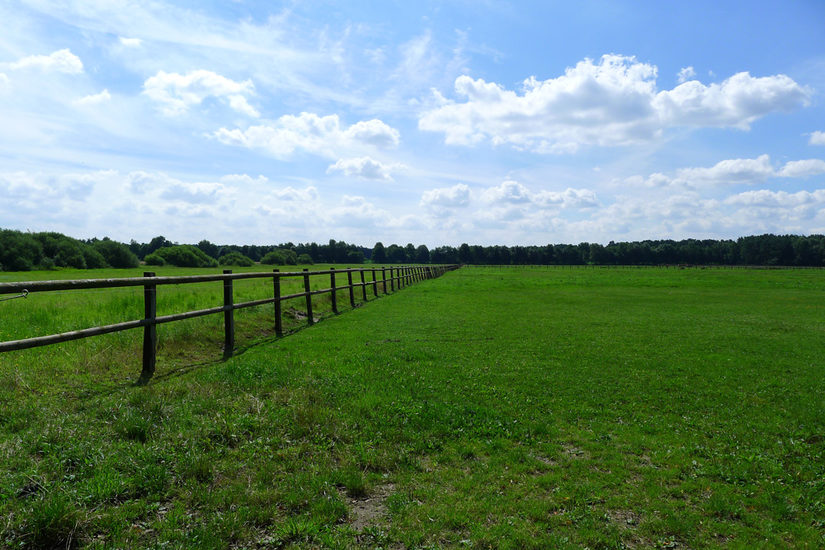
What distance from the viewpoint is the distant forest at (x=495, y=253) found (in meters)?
101

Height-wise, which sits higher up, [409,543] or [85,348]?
[85,348]

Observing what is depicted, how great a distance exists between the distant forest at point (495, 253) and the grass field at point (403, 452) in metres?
87.5

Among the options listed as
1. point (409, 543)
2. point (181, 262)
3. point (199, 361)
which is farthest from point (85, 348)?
point (181, 262)

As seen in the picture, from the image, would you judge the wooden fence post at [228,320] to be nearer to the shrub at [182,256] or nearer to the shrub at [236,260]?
Result: the shrub at [182,256]

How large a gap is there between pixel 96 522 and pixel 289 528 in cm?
128

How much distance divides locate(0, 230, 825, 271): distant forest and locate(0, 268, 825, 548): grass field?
87.5 metres

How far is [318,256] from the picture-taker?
168 m

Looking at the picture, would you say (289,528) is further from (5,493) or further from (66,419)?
(66,419)

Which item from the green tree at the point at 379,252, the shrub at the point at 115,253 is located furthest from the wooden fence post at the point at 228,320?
the green tree at the point at 379,252

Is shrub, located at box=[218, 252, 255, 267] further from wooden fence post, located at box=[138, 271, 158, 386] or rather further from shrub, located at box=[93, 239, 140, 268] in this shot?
wooden fence post, located at box=[138, 271, 158, 386]

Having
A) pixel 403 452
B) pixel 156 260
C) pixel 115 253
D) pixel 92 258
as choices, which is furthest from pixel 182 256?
pixel 403 452

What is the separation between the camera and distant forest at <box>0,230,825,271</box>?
331 ft

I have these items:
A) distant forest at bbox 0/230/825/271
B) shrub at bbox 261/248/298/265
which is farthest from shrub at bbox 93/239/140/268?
shrub at bbox 261/248/298/265

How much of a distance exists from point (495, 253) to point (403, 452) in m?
169
